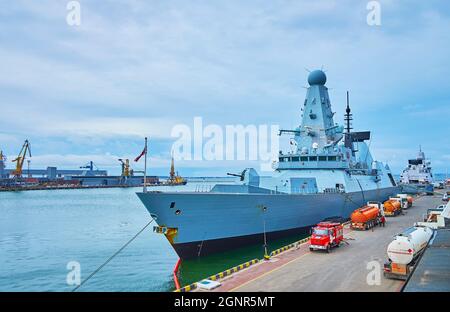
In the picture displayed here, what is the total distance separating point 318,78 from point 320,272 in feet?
78.3

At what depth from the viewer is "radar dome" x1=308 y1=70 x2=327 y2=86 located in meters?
32.8

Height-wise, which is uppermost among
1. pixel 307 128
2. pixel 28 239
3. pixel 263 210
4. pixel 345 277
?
pixel 307 128

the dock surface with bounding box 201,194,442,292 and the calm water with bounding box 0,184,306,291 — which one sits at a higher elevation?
the dock surface with bounding box 201,194,442,292

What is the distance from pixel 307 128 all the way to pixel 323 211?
354 inches

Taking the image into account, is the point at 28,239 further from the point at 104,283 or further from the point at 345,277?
the point at 345,277

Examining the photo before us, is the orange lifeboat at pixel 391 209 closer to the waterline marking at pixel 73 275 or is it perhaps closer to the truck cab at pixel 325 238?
the truck cab at pixel 325 238

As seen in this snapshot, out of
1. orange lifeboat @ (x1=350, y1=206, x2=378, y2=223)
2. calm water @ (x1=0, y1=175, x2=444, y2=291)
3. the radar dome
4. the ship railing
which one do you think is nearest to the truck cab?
calm water @ (x1=0, y1=175, x2=444, y2=291)

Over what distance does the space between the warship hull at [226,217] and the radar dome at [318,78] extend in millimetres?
13089

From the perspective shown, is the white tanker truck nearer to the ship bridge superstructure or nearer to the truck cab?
the truck cab

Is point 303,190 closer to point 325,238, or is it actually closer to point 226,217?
point 325,238

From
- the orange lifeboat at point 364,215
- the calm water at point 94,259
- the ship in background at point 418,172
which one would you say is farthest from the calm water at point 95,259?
the ship in background at point 418,172

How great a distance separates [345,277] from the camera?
13000 millimetres
